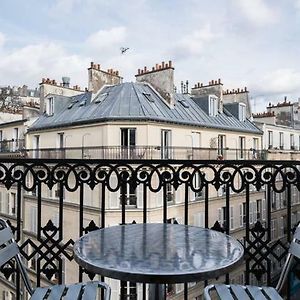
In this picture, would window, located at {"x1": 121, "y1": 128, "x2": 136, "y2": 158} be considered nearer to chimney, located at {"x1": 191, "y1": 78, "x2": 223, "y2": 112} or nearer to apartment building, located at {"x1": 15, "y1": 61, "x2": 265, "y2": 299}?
apartment building, located at {"x1": 15, "y1": 61, "x2": 265, "y2": 299}

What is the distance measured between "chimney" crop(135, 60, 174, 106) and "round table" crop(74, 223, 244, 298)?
1374 cm

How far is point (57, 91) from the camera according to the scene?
17.3 m

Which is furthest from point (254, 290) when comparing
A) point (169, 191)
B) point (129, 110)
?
point (129, 110)

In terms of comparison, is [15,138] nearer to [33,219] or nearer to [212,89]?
[33,219]

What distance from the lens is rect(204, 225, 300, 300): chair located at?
49.1 inches

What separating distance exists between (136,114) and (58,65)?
9.47 meters

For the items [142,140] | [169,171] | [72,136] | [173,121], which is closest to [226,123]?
[173,121]

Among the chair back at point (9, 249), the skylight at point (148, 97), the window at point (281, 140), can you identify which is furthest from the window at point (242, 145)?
the chair back at point (9, 249)

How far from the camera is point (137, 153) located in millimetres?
13047

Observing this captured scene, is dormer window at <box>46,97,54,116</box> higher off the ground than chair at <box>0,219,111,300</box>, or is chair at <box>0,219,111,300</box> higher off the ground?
dormer window at <box>46,97,54,116</box>

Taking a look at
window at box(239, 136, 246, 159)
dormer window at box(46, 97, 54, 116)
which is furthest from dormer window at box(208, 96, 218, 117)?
dormer window at box(46, 97, 54, 116)

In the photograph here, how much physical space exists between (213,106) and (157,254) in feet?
54.8

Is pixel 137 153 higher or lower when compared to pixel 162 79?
lower

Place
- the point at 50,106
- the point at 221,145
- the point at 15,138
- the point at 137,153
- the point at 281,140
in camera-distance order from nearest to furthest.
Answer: the point at 137,153
the point at 50,106
the point at 221,145
the point at 15,138
the point at 281,140
